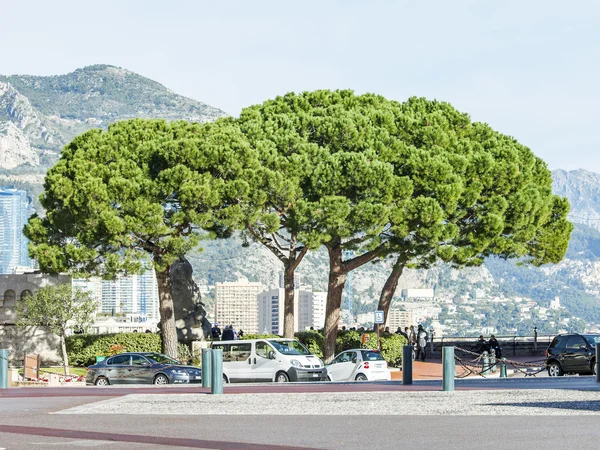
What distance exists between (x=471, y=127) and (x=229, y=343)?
2449cm

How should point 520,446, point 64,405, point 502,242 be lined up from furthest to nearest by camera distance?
point 502,242, point 64,405, point 520,446

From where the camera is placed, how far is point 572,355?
119 ft

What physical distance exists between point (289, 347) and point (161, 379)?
174 inches

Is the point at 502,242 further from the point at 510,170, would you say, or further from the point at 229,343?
the point at 229,343

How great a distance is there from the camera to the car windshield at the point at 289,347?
1443 inches

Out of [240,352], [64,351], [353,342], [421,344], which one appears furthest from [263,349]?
[421,344]

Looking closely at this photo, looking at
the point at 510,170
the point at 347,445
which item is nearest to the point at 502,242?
the point at 510,170

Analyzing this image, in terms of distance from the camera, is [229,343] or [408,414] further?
[229,343]

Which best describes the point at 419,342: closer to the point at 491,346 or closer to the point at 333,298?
the point at 491,346

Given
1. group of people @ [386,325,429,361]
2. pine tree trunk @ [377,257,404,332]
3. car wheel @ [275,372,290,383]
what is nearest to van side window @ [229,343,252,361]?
car wheel @ [275,372,290,383]

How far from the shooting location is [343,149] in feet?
171

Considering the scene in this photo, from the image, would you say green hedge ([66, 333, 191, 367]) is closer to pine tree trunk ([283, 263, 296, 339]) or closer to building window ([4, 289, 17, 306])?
building window ([4, 289, 17, 306])

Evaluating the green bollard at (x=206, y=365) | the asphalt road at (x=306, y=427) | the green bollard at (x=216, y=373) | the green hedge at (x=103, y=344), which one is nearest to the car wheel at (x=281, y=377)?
the green bollard at (x=206, y=365)

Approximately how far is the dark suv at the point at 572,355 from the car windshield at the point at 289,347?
834 cm
